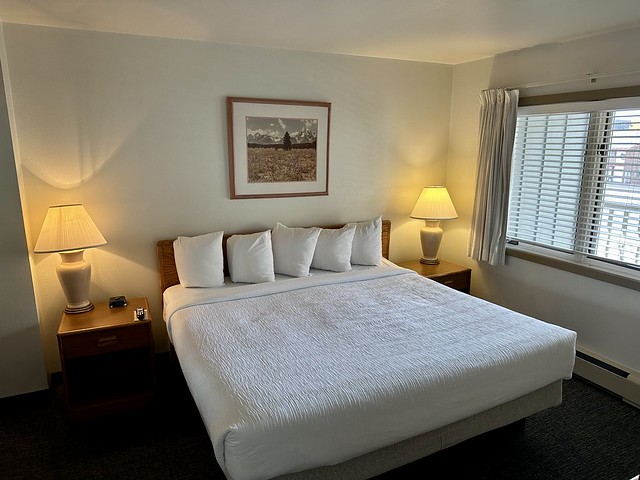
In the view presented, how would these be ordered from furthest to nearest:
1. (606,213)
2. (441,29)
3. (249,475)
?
1. (606,213)
2. (441,29)
3. (249,475)

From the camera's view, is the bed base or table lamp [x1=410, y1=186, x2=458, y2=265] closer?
the bed base

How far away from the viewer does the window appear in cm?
284

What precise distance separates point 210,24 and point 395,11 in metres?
1.11

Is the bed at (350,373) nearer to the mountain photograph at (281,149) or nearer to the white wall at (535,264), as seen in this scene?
the white wall at (535,264)

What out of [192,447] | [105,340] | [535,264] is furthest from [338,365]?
[535,264]

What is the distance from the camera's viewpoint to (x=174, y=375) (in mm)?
3102

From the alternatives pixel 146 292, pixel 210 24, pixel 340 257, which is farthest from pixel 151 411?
pixel 210 24

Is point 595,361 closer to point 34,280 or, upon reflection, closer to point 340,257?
point 340,257

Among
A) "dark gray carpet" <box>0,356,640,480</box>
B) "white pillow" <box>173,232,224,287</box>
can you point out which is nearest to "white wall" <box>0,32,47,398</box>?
"dark gray carpet" <box>0,356,640,480</box>

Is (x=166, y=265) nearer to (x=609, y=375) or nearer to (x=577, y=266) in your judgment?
(x=577, y=266)

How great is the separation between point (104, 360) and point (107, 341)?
0.51m

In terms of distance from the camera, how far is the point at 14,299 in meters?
2.66

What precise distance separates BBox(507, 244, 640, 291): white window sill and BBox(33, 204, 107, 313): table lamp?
312 centimetres

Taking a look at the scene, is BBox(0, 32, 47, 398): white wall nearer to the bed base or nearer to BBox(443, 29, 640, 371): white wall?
the bed base
